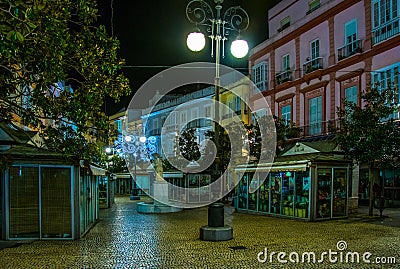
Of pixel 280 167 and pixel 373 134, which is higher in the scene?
pixel 373 134

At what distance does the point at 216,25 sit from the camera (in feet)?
41.9

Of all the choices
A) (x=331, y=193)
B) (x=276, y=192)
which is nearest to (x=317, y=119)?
(x=276, y=192)

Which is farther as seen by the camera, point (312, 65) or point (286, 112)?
point (286, 112)

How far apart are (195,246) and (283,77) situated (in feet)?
68.8

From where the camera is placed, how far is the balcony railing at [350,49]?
24.0 meters

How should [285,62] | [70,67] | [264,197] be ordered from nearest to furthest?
[70,67]
[264,197]
[285,62]

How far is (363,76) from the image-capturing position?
23688mm

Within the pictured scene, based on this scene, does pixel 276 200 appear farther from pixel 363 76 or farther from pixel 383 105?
pixel 363 76

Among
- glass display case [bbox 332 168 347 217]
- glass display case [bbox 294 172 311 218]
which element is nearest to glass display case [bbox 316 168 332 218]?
glass display case [bbox 332 168 347 217]

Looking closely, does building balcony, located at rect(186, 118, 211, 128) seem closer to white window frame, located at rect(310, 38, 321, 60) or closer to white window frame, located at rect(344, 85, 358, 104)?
white window frame, located at rect(310, 38, 321, 60)

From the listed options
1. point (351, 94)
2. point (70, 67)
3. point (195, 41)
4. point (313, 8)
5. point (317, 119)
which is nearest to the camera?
point (70, 67)

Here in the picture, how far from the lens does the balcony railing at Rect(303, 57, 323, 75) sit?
27.1 metres

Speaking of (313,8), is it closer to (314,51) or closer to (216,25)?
(314,51)

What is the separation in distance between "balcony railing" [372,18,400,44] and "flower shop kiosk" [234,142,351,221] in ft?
23.0
